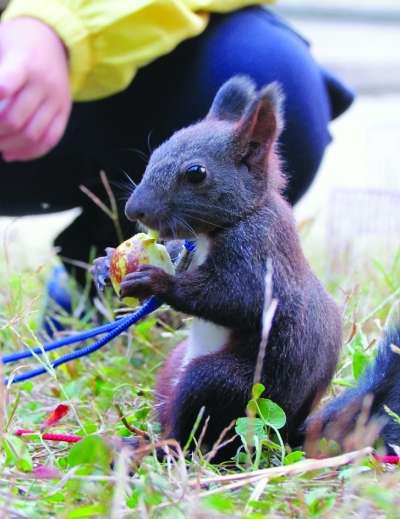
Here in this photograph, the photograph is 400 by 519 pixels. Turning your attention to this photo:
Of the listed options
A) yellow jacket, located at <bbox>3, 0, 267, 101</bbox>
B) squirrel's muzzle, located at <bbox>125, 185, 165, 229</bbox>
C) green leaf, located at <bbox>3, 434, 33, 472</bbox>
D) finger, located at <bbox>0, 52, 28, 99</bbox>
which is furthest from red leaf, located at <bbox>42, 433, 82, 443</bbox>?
yellow jacket, located at <bbox>3, 0, 267, 101</bbox>

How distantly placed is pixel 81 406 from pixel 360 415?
593mm

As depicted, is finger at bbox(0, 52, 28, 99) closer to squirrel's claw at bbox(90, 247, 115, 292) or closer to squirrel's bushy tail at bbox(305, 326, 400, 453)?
squirrel's claw at bbox(90, 247, 115, 292)

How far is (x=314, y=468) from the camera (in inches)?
51.9

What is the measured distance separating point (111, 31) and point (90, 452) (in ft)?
4.14

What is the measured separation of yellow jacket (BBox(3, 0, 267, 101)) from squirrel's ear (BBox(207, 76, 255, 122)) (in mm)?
608

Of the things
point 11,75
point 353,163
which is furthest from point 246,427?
point 353,163

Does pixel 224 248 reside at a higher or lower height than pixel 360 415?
higher

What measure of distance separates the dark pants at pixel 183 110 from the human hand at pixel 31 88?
0.35m

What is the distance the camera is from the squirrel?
152 centimetres

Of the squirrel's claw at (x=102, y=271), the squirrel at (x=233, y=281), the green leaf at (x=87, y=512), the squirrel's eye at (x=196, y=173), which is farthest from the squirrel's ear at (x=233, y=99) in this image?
the green leaf at (x=87, y=512)

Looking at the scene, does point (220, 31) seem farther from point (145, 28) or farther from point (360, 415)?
point (360, 415)

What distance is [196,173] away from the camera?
5.22 ft

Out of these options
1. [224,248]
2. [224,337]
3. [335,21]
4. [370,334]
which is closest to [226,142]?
[224,248]

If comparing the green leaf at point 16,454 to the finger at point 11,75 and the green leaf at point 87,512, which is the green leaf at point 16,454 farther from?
the finger at point 11,75
